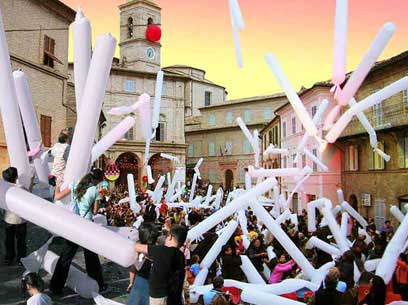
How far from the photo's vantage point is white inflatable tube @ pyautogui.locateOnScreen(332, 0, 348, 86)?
19.7 ft

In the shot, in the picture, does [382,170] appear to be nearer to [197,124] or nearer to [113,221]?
[113,221]

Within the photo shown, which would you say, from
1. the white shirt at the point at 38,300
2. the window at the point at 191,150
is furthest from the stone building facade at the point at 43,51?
the window at the point at 191,150

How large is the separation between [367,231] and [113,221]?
7089 millimetres

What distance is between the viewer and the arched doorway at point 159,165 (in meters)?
45.4

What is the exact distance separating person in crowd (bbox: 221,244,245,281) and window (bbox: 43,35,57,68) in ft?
47.0

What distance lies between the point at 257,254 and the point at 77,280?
4.05 meters

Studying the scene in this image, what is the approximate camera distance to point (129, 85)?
1767 inches

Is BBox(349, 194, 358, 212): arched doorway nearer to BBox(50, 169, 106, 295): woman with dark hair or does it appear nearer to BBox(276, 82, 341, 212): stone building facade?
BBox(276, 82, 341, 212): stone building facade

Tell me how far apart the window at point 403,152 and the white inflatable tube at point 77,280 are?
16.9m

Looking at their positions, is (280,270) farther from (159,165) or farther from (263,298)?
(159,165)

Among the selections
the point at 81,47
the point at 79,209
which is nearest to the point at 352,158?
the point at 79,209

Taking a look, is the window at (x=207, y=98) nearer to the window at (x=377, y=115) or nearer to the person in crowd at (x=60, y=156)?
the window at (x=377, y=115)

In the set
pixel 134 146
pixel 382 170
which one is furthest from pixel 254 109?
pixel 382 170

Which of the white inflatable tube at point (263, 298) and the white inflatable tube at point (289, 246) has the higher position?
the white inflatable tube at point (289, 246)
